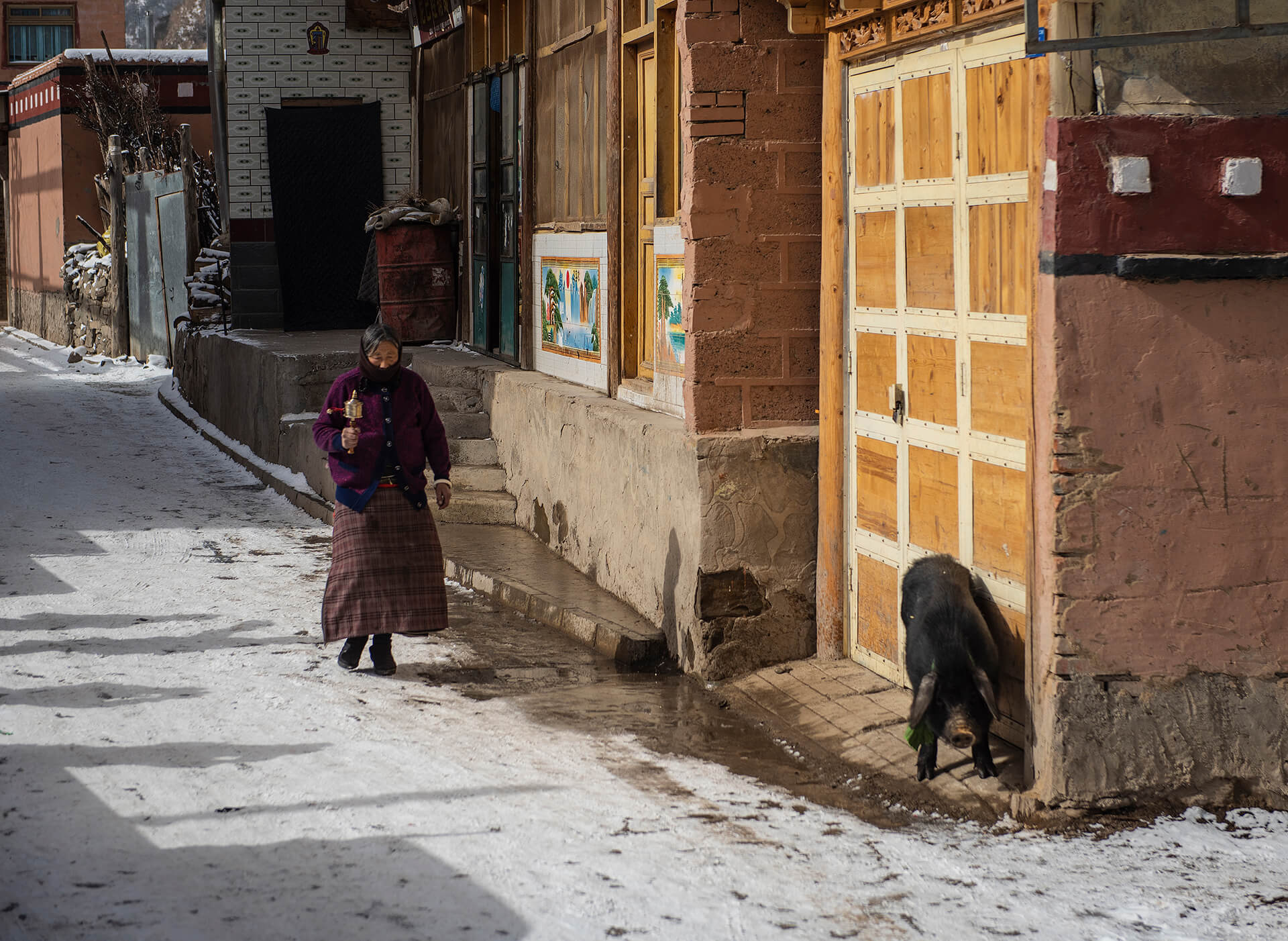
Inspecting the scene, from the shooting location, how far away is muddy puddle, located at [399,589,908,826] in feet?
18.0

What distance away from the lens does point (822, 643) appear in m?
6.83

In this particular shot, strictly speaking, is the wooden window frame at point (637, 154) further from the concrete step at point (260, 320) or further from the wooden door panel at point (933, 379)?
the concrete step at point (260, 320)

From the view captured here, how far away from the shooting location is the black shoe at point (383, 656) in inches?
→ 266

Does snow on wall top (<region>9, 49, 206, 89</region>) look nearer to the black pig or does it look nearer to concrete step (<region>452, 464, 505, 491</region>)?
concrete step (<region>452, 464, 505, 491</region>)

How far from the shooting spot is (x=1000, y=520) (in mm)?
5445

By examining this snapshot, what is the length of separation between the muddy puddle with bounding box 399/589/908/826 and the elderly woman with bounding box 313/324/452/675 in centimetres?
27

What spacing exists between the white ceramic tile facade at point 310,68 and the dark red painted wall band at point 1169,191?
36.9 feet

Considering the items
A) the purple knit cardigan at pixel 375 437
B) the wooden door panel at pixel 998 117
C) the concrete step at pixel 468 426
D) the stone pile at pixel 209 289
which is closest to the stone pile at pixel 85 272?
the stone pile at pixel 209 289

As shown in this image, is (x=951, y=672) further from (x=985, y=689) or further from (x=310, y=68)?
(x=310, y=68)

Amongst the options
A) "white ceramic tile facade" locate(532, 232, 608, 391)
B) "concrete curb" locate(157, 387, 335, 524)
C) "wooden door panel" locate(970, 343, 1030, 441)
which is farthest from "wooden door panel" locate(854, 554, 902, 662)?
"concrete curb" locate(157, 387, 335, 524)

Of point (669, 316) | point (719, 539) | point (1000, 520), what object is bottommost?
point (719, 539)

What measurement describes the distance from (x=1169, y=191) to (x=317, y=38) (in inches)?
470

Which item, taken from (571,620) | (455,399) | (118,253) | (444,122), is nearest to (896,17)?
(571,620)

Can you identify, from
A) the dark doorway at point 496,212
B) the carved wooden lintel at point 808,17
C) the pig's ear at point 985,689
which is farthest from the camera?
the dark doorway at point 496,212
